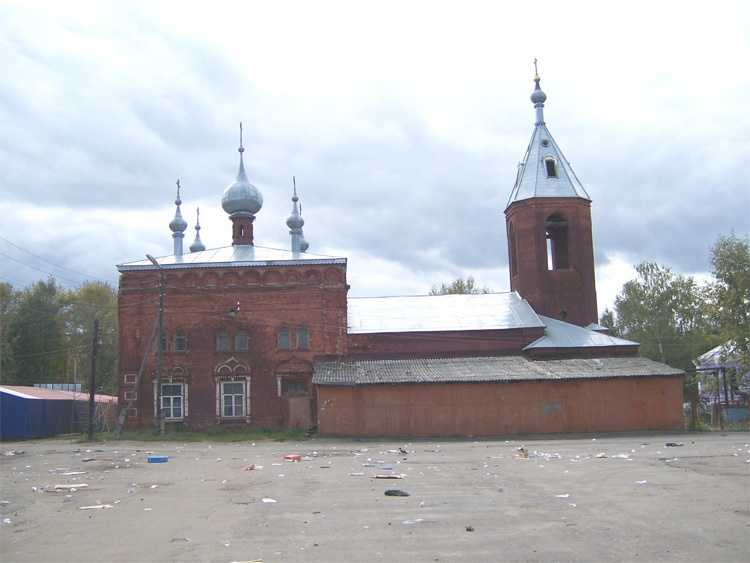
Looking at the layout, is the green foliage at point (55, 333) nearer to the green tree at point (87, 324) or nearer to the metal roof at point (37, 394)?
the green tree at point (87, 324)

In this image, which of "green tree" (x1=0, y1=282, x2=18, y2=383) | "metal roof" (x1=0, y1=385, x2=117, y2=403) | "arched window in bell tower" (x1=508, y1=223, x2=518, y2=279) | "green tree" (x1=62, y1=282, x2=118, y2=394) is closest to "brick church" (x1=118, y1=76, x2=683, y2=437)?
"arched window in bell tower" (x1=508, y1=223, x2=518, y2=279)

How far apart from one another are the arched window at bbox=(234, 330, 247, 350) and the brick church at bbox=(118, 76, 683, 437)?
122 mm

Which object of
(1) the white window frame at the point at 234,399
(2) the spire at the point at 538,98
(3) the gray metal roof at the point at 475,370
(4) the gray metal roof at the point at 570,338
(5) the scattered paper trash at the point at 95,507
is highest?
(2) the spire at the point at 538,98

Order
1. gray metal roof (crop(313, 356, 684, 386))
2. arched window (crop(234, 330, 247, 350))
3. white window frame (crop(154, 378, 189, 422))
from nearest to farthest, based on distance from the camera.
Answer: gray metal roof (crop(313, 356, 684, 386)) < white window frame (crop(154, 378, 189, 422)) < arched window (crop(234, 330, 247, 350))

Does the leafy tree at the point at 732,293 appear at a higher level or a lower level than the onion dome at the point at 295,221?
lower

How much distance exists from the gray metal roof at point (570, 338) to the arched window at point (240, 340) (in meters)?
13.6

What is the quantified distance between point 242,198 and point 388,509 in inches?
1191

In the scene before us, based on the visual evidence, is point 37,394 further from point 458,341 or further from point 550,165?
point 550,165

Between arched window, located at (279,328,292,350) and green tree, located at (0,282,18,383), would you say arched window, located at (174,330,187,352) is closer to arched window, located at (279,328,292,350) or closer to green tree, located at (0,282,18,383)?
arched window, located at (279,328,292,350)

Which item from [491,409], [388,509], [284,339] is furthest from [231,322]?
[388,509]

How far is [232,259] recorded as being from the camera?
122 feet

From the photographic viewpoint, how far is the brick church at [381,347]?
30.5 meters

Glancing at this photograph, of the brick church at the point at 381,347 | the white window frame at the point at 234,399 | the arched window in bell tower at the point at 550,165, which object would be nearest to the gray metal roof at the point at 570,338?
the brick church at the point at 381,347

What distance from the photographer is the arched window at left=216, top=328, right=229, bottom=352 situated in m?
35.3
